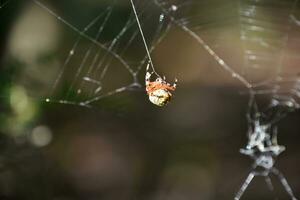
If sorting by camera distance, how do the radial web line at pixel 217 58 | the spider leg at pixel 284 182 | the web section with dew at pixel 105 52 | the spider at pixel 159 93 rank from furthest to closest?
the radial web line at pixel 217 58, the spider leg at pixel 284 182, the web section with dew at pixel 105 52, the spider at pixel 159 93

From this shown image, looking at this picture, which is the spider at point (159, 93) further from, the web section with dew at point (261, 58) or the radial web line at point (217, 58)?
the radial web line at point (217, 58)

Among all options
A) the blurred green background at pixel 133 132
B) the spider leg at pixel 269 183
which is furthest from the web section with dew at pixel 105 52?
the spider leg at pixel 269 183

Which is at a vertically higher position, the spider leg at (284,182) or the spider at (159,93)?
the spider at (159,93)

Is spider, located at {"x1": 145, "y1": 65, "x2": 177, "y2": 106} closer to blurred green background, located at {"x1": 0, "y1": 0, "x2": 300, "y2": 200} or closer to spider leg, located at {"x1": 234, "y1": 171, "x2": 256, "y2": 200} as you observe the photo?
blurred green background, located at {"x1": 0, "y1": 0, "x2": 300, "y2": 200}

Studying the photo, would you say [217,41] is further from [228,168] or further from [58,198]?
[58,198]

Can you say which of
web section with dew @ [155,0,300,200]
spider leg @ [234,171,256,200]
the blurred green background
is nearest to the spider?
the blurred green background

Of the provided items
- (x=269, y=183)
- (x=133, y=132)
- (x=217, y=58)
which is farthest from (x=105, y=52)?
(x=269, y=183)
